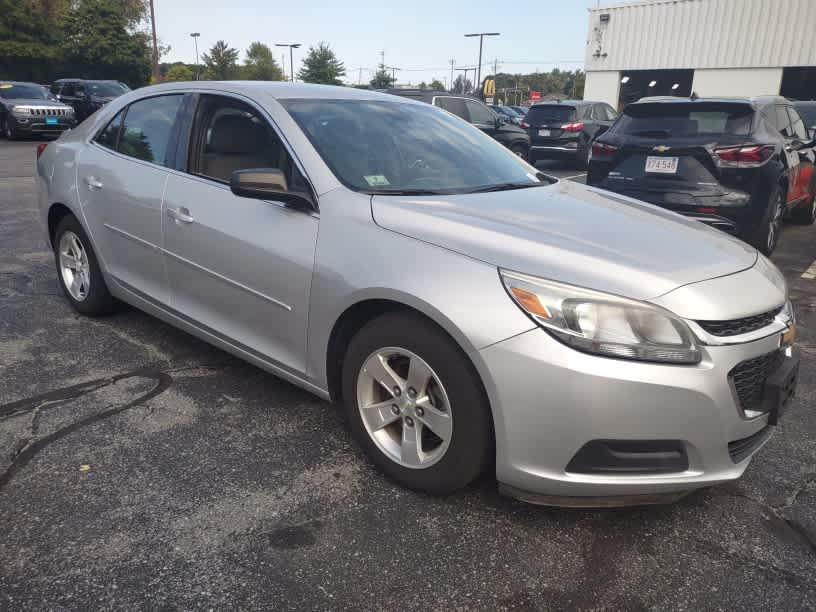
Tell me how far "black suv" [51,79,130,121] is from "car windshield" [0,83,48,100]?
1915 millimetres

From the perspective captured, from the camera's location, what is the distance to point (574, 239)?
2.44 m

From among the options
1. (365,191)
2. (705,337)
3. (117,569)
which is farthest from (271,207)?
(705,337)

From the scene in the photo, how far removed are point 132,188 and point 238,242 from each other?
41.8 inches

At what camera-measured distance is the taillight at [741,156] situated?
5730mm

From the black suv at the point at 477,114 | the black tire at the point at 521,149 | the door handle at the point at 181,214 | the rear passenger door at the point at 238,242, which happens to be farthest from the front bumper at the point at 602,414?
the black tire at the point at 521,149

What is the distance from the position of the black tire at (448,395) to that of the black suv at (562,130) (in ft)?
44.0

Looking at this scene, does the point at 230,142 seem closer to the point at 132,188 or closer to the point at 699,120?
the point at 132,188

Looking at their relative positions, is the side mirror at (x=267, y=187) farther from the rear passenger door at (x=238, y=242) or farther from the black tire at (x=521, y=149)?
the black tire at (x=521, y=149)

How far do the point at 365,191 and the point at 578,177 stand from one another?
1202cm

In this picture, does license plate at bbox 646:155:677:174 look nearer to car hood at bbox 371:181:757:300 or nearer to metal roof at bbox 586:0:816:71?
car hood at bbox 371:181:757:300

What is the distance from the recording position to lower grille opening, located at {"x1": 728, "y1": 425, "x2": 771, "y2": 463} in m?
2.26

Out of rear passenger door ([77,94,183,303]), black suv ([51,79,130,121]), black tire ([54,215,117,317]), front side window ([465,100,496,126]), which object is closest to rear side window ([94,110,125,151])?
rear passenger door ([77,94,183,303])

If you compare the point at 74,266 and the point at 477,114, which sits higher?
the point at 477,114

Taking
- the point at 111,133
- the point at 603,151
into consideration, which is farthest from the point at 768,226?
the point at 111,133
